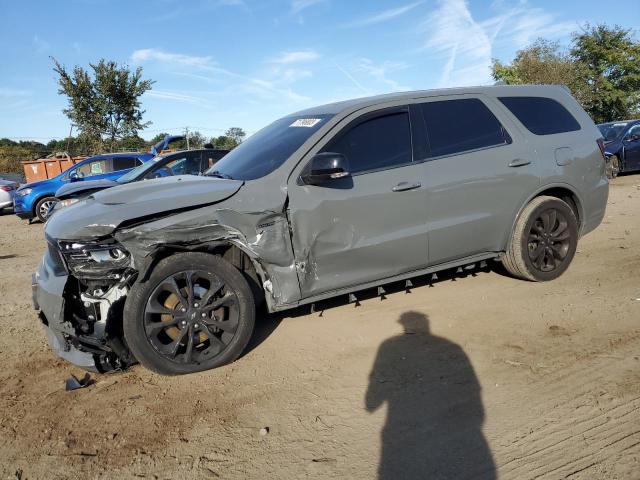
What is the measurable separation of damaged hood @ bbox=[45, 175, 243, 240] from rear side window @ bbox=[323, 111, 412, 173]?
905mm

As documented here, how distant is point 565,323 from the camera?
387cm

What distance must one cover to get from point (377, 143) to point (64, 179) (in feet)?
37.6

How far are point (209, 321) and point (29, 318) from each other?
2491 millimetres

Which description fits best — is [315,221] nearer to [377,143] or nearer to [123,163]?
[377,143]

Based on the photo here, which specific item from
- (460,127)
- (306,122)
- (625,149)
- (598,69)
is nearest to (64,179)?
(306,122)

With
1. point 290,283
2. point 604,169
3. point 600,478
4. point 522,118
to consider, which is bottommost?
point 600,478

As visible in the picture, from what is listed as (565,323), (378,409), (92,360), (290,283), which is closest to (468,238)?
(565,323)

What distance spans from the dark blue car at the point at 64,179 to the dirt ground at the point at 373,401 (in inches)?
343

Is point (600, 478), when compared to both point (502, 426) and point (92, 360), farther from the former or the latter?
point (92, 360)

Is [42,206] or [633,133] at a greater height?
[633,133]

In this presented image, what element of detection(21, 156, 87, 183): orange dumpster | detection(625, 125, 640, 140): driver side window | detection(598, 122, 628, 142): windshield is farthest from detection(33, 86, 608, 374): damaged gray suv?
detection(21, 156, 87, 183): orange dumpster

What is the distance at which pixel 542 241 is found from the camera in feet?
15.2

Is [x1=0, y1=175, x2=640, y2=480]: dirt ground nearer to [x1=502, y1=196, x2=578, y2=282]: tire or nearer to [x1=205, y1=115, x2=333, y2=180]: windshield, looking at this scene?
[x1=502, y1=196, x2=578, y2=282]: tire

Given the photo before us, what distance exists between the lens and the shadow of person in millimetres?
2307
